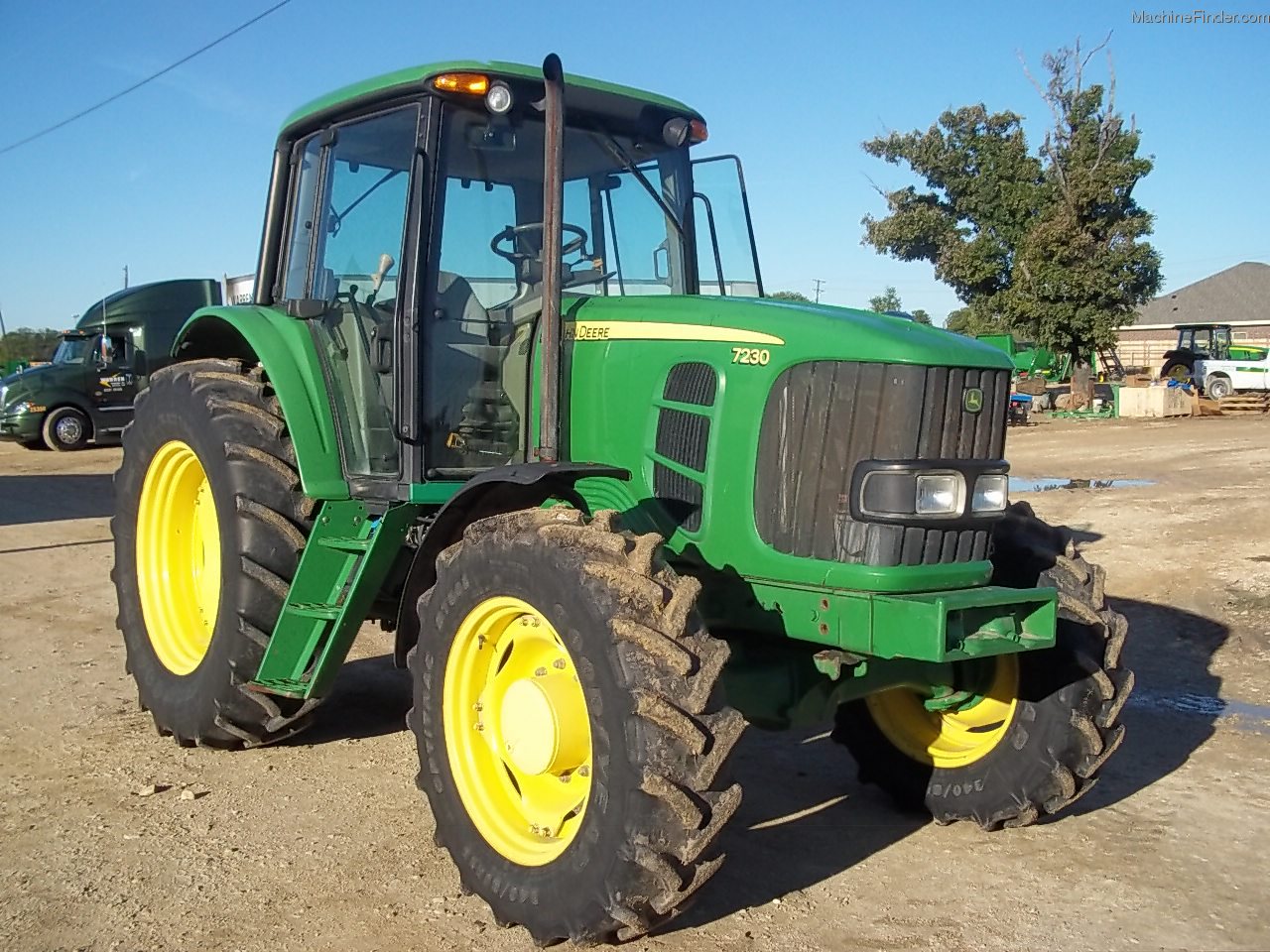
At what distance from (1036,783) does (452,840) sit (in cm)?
201

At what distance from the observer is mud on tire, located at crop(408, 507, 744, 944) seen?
3.10m

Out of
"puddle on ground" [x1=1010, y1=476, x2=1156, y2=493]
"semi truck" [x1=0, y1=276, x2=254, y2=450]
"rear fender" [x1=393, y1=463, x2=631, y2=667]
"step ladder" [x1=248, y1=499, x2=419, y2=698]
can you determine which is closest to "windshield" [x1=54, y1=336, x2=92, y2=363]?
"semi truck" [x1=0, y1=276, x2=254, y2=450]

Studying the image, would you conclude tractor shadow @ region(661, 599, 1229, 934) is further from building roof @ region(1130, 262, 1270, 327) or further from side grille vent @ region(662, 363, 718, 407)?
building roof @ region(1130, 262, 1270, 327)

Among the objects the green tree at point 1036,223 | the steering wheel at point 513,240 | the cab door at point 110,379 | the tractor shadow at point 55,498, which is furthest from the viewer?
the green tree at point 1036,223

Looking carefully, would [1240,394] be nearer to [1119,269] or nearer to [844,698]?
[1119,269]

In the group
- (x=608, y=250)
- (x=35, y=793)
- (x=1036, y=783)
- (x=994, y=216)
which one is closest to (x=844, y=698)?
(x=1036, y=783)

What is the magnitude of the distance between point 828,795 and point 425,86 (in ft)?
10.3

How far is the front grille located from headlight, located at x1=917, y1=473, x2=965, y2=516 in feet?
0.21

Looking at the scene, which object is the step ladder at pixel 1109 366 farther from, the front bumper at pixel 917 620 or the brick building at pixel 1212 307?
the front bumper at pixel 917 620

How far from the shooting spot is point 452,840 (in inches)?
146

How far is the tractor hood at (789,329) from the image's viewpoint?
3656 mm

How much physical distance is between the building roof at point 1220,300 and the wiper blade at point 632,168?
217 feet

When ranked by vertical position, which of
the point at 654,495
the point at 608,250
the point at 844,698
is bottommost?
the point at 844,698

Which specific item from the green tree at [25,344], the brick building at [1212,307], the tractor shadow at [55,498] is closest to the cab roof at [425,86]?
the tractor shadow at [55,498]
